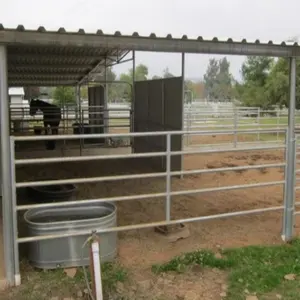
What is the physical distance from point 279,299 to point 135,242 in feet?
5.27

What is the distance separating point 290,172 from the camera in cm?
442

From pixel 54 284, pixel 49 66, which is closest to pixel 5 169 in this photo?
pixel 54 284

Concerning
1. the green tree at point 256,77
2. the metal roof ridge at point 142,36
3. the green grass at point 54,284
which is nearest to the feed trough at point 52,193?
the green grass at point 54,284

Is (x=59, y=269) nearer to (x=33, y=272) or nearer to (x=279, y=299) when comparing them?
(x=33, y=272)

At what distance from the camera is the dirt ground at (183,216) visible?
3.62 meters

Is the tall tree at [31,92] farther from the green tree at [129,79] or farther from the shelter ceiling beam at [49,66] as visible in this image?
the shelter ceiling beam at [49,66]

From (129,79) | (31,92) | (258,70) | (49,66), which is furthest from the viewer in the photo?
(129,79)

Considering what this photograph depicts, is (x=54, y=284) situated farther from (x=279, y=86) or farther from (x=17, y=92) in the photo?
(x=17, y=92)

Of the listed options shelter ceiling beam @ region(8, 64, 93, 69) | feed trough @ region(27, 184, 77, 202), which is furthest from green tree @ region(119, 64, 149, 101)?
feed trough @ region(27, 184, 77, 202)

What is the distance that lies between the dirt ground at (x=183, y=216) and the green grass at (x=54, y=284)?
22cm

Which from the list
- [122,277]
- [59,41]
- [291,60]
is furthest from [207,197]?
[59,41]

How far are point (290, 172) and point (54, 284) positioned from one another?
255 cm

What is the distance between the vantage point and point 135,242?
443 centimetres

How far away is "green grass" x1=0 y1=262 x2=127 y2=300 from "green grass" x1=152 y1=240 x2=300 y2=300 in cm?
43
